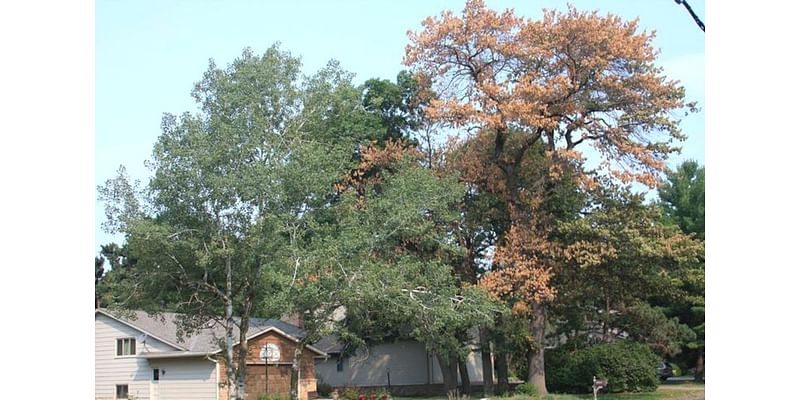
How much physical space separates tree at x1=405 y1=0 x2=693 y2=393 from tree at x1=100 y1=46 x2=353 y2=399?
13.8 feet

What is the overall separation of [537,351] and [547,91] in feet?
22.6

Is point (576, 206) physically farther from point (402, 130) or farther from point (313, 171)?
point (313, 171)

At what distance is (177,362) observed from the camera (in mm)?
27188

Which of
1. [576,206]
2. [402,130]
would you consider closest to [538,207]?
[576,206]

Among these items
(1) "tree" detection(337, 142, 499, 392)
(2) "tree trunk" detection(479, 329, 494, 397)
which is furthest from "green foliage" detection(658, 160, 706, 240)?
(1) "tree" detection(337, 142, 499, 392)

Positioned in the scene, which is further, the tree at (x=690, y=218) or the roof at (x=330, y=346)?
the roof at (x=330, y=346)

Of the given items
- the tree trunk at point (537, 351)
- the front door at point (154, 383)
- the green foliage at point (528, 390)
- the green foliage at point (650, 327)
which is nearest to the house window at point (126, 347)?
the front door at point (154, 383)

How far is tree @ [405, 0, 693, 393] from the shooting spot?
21.8m

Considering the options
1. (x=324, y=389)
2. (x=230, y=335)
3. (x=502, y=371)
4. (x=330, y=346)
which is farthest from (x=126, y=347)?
(x=502, y=371)

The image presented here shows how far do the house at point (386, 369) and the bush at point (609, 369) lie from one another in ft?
20.9

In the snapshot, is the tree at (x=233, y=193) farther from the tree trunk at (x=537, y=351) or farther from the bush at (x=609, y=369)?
the bush at (x=609, y=369)

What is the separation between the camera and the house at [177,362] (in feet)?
87.0
